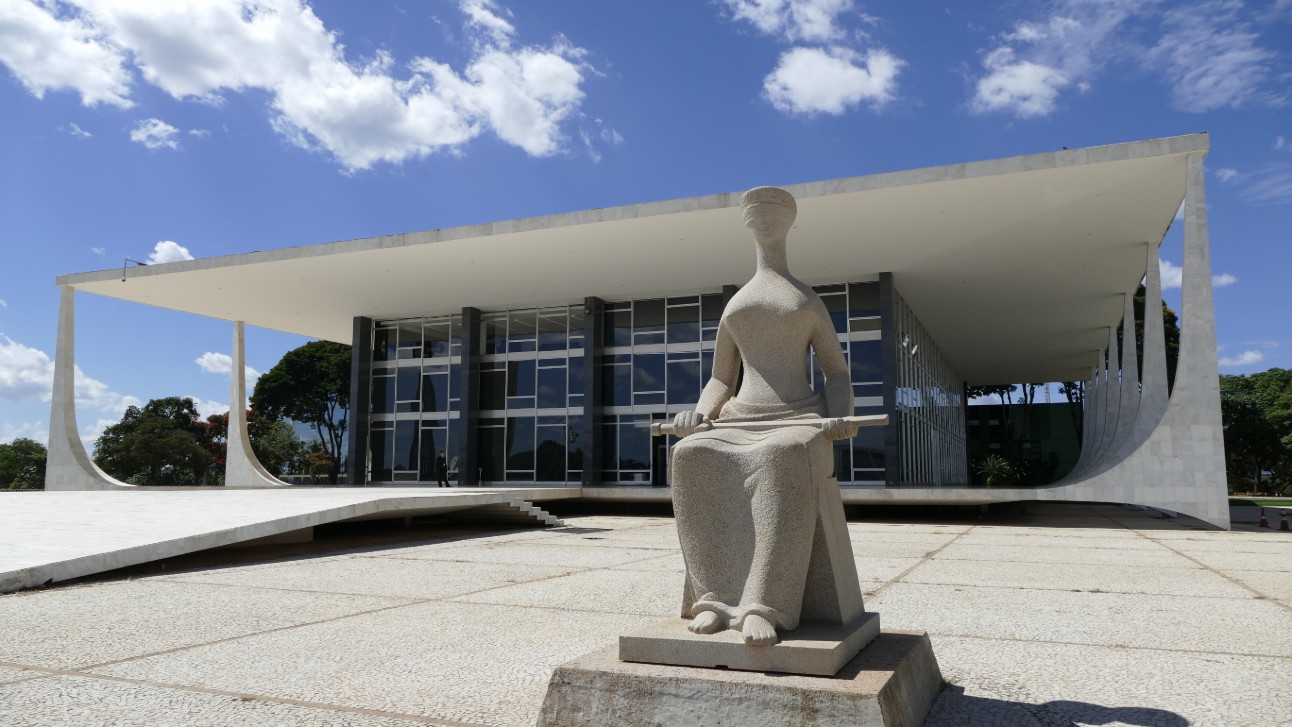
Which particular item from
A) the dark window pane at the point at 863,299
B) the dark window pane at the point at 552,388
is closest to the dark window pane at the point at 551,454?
the dark window pane at the point at 552,388

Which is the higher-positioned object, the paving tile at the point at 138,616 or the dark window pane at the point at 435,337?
the dark window pane at the point at 435,337

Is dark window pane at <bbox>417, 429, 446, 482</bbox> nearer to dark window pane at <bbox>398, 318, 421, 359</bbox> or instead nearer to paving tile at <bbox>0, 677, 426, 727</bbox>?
dark window pane at <bbox>398, 318, 421, 359</bbox>

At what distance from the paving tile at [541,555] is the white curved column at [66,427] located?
19.7 m

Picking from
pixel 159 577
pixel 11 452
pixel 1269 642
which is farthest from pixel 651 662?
pixel 11 452

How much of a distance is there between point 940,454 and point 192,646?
31539mm

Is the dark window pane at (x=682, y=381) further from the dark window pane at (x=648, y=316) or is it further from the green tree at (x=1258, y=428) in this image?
the green tree at (x=1258, y=428)

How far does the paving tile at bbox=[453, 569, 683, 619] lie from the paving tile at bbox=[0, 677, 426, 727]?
311cm

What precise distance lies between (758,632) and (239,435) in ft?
103

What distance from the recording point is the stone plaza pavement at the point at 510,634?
13.3ft

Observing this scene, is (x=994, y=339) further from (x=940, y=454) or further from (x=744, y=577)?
(x=744, y=577)

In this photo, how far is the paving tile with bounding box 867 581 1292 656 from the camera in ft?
18.6

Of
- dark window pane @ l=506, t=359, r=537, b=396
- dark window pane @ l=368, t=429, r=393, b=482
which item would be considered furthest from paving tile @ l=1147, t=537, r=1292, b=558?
dark window pane @ l=368, t=429, r=393, b=482

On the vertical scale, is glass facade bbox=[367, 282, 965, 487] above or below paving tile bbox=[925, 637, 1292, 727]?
above

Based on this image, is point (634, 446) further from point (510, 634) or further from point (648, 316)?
point (510, 634)
